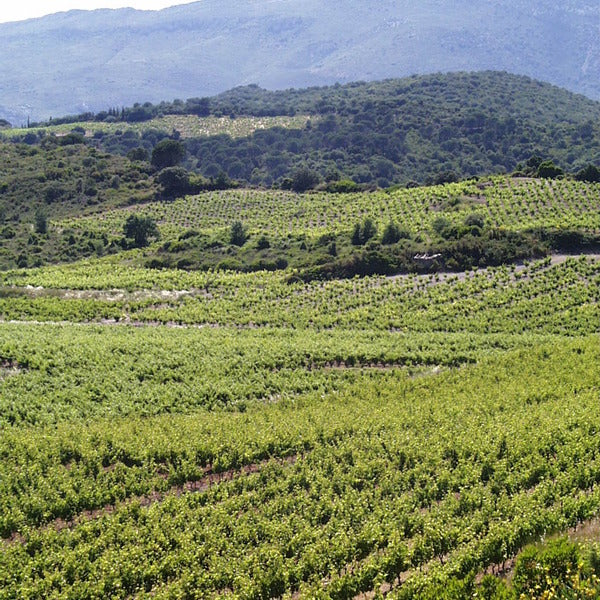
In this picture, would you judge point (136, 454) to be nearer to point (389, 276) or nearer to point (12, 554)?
point (12, 554)

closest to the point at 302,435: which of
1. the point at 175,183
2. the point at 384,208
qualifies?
the point at 384,208

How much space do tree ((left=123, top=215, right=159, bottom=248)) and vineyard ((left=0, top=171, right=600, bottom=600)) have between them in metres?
27.3

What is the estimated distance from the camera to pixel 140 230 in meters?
77.2

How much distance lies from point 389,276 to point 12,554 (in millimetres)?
39338

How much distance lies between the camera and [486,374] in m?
29.8

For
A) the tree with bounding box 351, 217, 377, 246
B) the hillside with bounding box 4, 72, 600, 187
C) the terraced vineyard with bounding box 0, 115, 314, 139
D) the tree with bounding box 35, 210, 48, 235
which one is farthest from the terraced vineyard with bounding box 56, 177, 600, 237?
the terraced vineyard with bounding box 0, 115, 314, 139

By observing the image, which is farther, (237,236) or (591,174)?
(591,174)

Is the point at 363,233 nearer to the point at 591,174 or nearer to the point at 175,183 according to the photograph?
the point at 591,174

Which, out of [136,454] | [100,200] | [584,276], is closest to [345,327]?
[584,276]

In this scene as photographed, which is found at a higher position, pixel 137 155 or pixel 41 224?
pixel 137 155

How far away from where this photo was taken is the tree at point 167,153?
4515 inches

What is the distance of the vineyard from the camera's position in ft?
48.0

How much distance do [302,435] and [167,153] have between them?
10072 cm

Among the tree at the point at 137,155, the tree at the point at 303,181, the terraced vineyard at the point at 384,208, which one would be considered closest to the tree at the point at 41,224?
the terraced vineyard at the point at 384,208
